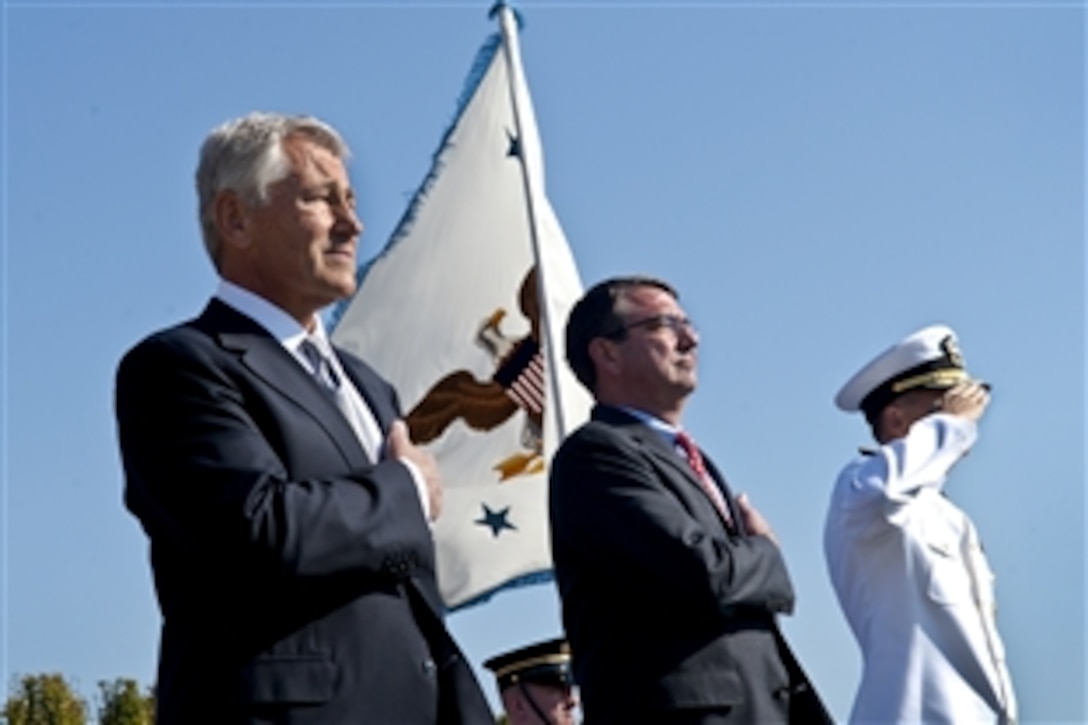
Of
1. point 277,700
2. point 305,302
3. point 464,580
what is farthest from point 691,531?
point 464,580

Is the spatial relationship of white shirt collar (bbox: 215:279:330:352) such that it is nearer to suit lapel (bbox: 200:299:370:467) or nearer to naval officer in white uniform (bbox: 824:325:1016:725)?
suit lapel (bbox: 200:299:370:467)

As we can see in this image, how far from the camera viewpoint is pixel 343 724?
423 cm

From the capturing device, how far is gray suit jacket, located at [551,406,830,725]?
5.63 metres

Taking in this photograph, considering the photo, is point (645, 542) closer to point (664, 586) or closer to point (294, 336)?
point (664, 586)

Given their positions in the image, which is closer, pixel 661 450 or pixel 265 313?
pixel 265 313

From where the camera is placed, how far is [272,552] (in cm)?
422

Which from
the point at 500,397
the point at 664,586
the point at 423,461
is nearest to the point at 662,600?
the point at 664,586

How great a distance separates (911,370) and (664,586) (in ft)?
7.62

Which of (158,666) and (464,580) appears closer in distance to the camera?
(158,666)

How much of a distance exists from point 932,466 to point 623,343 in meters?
1.28

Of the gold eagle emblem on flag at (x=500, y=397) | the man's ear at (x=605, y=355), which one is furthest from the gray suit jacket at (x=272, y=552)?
the gold eagle emblem on flag at (x=500, y=397)

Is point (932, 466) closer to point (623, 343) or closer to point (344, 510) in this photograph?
point (623, 343)

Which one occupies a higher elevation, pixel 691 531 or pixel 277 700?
pixel 691 531

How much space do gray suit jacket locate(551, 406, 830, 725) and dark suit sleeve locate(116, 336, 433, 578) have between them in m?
1.29
